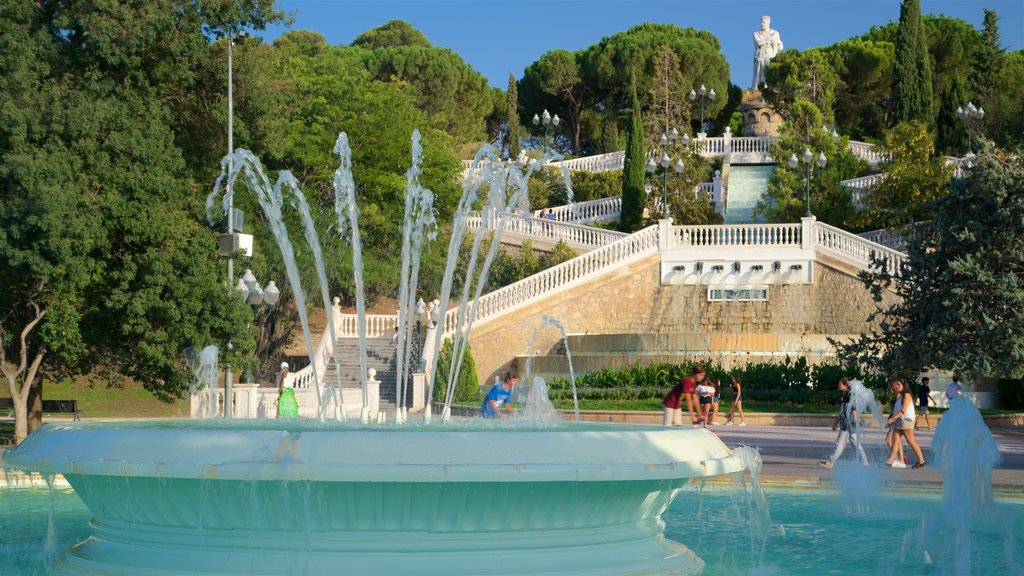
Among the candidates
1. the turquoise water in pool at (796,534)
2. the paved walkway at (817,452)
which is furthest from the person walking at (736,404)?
the turquoise water in pool at (796,534)

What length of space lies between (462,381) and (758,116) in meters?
37.4

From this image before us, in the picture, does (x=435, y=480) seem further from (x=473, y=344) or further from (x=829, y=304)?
(x=829, y=304)

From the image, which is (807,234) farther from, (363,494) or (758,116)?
(363,494)

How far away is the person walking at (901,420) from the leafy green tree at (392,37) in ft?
241

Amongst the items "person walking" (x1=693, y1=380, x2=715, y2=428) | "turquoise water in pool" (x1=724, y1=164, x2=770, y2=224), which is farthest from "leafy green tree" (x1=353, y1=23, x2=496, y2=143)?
"person walking" (x1=693, y1=380, x2=715, y2=428)

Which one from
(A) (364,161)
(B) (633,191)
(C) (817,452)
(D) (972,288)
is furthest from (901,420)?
(B) (633,191)

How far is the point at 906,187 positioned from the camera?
4062 cm

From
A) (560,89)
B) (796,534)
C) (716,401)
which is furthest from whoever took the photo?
(560,89)

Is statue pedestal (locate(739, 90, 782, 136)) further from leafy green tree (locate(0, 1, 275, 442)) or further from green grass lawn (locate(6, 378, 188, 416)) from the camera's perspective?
leafy green tree (locate(0, 1, 275, 442))

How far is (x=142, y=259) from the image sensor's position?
20.8 metres

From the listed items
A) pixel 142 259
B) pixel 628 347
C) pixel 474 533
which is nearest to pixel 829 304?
pixel 628 347

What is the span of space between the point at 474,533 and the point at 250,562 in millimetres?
1250

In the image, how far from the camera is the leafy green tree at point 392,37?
87.6m

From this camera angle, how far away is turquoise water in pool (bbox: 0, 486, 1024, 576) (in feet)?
30.7
